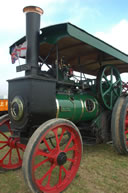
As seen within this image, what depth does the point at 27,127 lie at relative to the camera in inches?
109

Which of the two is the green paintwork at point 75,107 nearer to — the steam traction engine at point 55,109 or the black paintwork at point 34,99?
the steam traction engine at point 55,109

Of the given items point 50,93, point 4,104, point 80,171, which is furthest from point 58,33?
point 4,104

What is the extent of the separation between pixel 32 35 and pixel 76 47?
1126mm

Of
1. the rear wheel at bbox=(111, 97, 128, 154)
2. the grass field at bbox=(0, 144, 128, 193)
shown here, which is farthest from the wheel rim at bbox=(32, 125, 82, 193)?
the rear wheel at bbox=(111, 97, 128, 154)

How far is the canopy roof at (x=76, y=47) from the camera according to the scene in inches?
114

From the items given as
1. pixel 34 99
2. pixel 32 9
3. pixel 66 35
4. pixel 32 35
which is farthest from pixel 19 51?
pixel 34 99

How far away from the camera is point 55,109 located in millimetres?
3021

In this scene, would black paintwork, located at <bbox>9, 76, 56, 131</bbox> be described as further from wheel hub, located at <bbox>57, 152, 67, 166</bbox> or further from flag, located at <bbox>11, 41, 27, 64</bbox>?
wheel hub, located at <bbox>57, 152, 67, 166</bbox>

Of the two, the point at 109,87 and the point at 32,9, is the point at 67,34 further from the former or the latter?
the point at 109,87

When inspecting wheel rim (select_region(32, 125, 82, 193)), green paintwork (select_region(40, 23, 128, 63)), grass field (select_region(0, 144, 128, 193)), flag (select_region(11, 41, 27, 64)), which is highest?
green paintwork (select_region(40, 23, 128, 63))

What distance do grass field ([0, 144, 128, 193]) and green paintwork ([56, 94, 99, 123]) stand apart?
855mm

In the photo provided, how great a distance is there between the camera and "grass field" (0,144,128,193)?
8.22 ft

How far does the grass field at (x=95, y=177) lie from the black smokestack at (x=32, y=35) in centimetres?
170

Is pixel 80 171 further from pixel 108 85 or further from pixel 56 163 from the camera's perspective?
pixel 108 85
